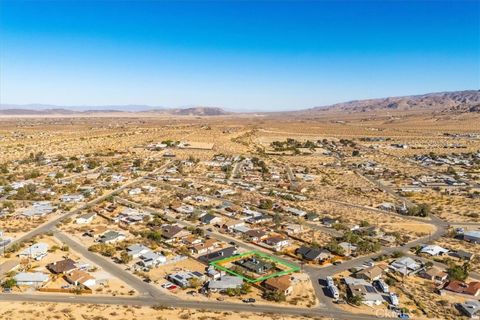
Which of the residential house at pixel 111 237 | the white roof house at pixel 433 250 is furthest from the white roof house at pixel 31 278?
the white roof house at pixel 433 250

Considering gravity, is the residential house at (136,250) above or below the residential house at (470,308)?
above

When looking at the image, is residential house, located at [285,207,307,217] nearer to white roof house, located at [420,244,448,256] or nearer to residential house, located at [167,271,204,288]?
white roof house, located at [420,244,448,256]

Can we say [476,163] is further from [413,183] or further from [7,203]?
[7,203]

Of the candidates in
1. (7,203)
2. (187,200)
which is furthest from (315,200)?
(7,203)

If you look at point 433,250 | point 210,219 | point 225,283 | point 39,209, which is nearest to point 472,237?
point 433,250

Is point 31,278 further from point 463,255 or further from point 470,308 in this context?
point 463,255

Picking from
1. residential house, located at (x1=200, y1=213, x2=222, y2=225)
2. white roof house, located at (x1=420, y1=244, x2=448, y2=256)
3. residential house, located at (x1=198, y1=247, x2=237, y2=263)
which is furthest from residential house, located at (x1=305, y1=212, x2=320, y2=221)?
residential house, located at (x1=198, y1=247, x2=237, y2=263)

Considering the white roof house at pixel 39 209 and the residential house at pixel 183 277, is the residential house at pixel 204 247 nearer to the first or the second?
the residential house at pixel 183 277
